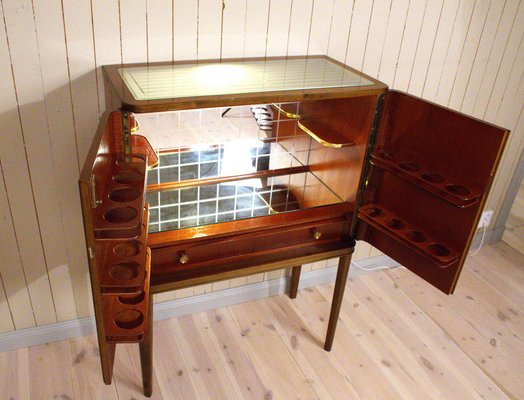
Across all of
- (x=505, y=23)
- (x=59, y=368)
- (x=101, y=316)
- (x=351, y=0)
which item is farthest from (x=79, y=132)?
(x=505, y=23)

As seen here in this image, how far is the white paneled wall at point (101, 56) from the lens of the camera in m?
1.53

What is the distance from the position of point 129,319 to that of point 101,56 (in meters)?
0.81

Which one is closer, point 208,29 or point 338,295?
point 208,29

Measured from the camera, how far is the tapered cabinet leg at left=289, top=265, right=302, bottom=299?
233 cm

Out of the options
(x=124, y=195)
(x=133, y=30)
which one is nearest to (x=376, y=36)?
(x=133, y=30)

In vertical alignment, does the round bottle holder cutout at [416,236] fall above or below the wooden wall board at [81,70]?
below

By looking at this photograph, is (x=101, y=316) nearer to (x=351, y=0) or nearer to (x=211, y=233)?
(x=211, y=233)

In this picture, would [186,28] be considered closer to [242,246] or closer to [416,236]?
[242,246]

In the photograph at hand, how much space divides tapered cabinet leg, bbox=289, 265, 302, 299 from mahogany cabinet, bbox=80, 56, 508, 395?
14.4 inches

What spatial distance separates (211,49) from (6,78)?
640 mm

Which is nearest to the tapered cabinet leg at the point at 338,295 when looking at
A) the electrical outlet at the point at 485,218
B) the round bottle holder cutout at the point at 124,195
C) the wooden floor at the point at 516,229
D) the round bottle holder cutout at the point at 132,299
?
the round bottle holder cutout at the point at 132,299

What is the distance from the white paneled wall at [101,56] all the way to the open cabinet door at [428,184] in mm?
424

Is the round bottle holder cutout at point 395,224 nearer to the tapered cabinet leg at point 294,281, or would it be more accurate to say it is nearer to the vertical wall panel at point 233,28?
the tapered cabinet leg at point 294,281

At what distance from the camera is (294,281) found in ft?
7.72
